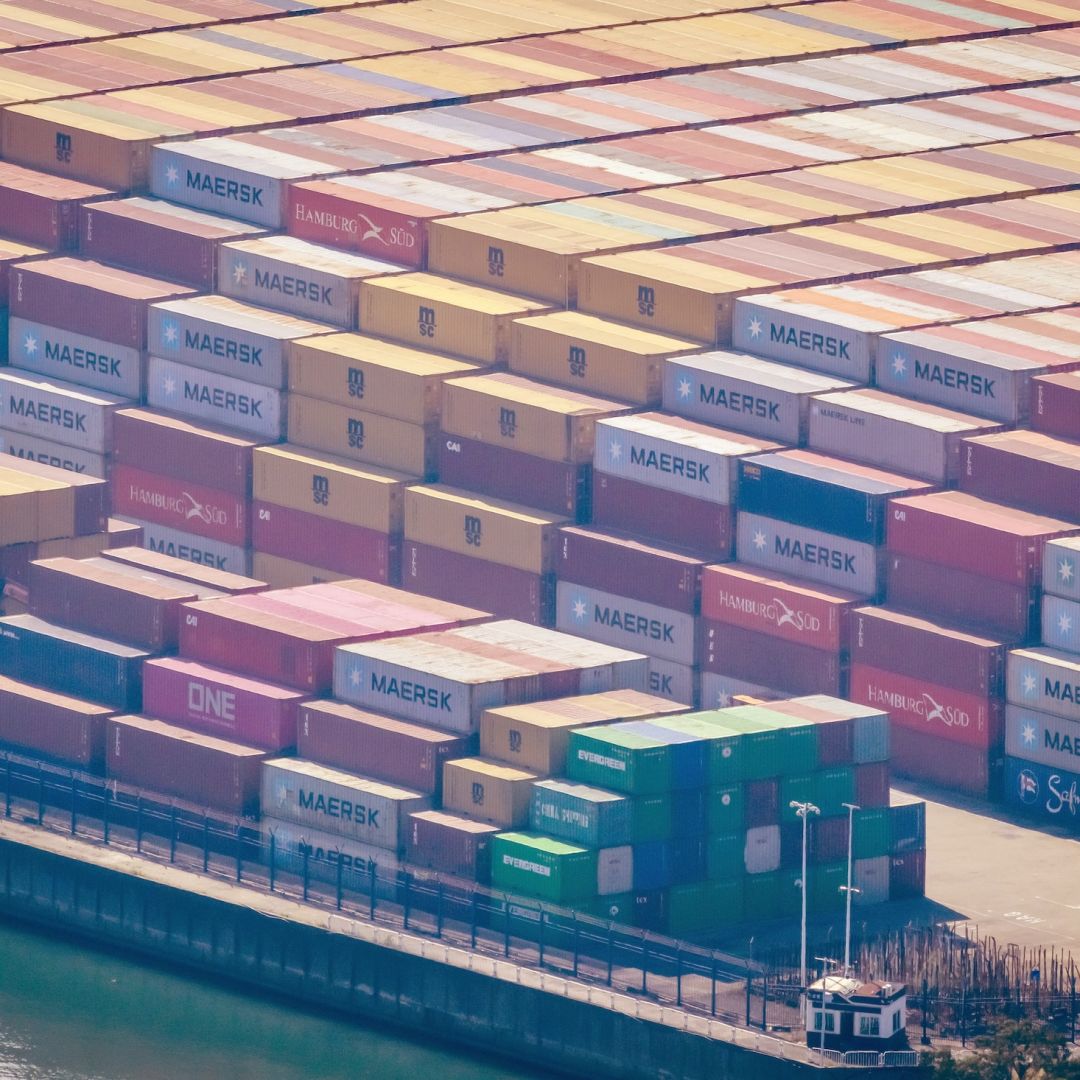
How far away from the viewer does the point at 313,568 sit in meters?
117

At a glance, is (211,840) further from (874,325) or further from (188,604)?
(874,325)

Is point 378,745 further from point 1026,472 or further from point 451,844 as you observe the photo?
point 1026,472

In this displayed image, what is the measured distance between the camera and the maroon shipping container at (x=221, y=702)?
98.6m

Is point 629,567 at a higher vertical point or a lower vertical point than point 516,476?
lower

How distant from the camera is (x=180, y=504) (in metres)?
120

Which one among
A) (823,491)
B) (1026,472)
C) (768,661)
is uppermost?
(1026,472)

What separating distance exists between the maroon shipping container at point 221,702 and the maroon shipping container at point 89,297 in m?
23.9

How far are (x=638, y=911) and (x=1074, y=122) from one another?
54.8m

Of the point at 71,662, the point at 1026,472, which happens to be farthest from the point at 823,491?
the point at 71,662

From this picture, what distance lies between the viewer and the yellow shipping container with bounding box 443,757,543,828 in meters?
93.5

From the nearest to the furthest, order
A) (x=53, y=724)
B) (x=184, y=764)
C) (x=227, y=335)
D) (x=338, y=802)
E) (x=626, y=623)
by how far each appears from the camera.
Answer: (x=338, y=802) → (x=184, y=764) → (x=53, y=724) → (x=626, y=623) → (x=227, y=335)

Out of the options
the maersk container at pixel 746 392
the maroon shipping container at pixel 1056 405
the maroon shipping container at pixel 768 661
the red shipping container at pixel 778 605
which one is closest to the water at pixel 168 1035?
the maroon shipping container at pixel 768 661

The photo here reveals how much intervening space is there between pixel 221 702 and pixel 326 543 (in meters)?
17.3

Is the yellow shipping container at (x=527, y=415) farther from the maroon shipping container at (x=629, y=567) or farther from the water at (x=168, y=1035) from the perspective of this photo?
the water at (x=168, y=1035)
